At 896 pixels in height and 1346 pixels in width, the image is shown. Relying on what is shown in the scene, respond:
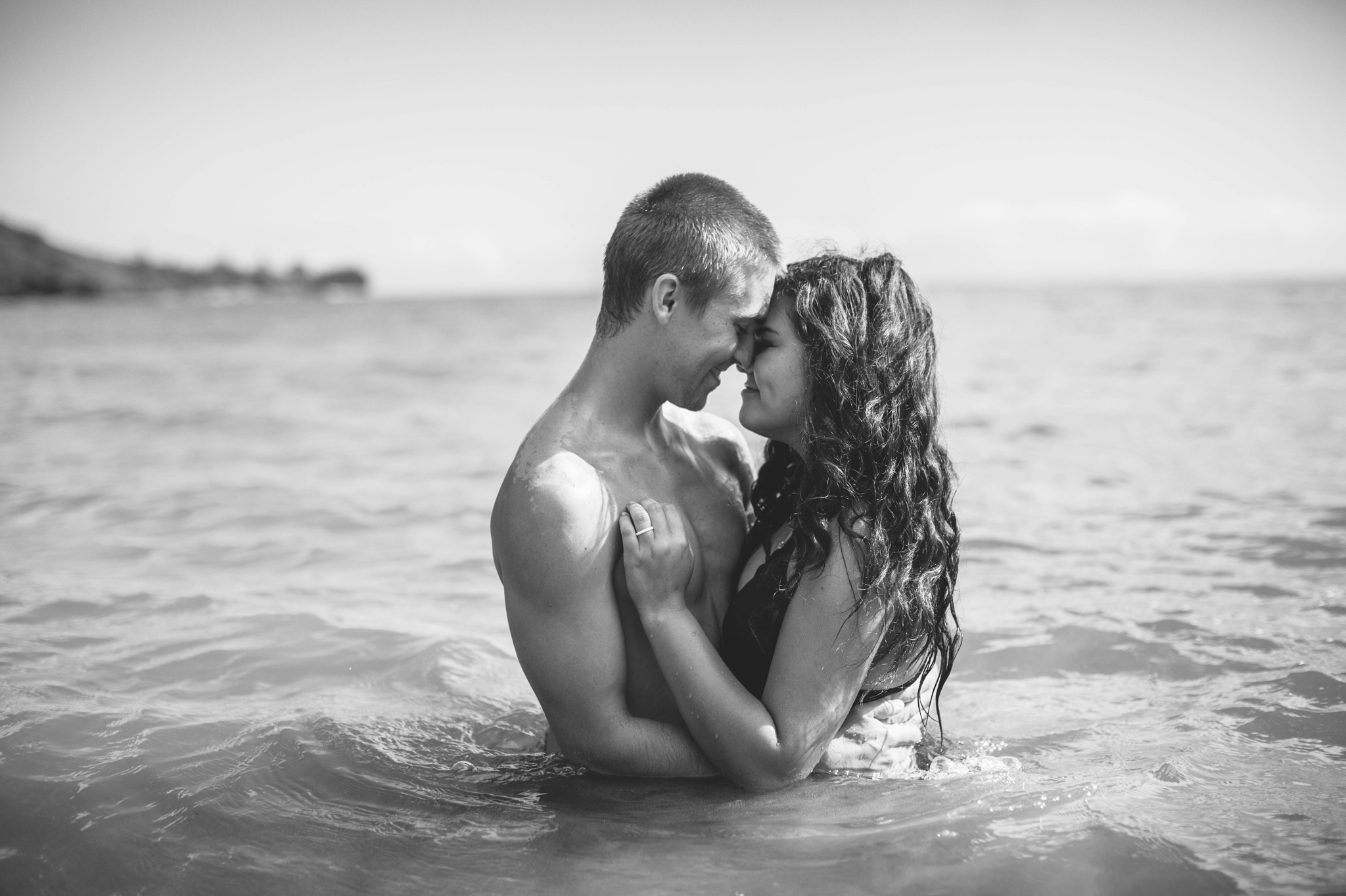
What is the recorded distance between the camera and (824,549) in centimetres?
311

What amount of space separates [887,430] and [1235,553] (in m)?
4.56

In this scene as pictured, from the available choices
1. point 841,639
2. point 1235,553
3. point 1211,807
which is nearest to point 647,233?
point 841,639

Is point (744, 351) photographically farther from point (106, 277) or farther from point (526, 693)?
point (106, 277)

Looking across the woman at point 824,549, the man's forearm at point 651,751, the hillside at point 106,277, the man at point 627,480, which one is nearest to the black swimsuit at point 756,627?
the woman at point 824,549

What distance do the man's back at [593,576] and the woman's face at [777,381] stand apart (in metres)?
0.40

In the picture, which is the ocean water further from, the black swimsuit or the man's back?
the black swimsuit

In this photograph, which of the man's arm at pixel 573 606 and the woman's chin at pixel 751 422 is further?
A: the woman's chin at pixel 751 422

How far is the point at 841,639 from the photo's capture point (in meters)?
3.07

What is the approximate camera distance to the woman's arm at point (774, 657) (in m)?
3.03

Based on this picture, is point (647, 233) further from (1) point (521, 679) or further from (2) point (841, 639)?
(1) point (521, 679)

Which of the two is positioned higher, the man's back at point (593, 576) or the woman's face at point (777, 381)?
the woman's face at point (777, 381)

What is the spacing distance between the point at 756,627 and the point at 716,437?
3.07ft

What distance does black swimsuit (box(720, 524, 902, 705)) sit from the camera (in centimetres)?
324

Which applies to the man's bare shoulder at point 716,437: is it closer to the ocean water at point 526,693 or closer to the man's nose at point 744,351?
the man's nose at point 744,351
